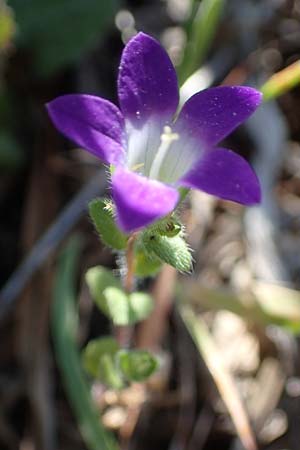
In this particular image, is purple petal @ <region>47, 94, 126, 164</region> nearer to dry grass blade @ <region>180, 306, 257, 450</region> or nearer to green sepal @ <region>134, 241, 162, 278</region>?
green sepal @ <region>134, 241, 162, 278</region>

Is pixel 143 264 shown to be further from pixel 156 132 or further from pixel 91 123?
pixel 91 123

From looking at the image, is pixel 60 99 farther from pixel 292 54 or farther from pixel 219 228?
pixel 292 54

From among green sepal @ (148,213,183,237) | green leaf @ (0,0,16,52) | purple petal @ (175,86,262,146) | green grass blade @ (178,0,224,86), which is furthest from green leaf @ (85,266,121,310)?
green leaf @ (0,0,16,52)

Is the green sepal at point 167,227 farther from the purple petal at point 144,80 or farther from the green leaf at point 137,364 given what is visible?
the green leaf at point 137,364

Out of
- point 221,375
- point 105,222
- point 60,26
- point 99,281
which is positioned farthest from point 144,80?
point 60,26

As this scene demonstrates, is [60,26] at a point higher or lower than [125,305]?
higher

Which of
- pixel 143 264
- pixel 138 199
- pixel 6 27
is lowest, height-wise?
pixel 143 264
